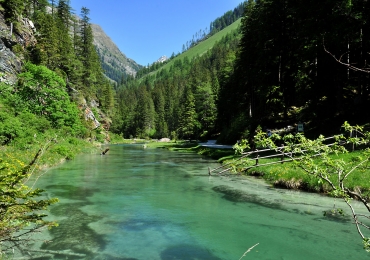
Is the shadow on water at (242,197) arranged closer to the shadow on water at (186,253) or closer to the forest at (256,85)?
the shadow on water at (186,253)

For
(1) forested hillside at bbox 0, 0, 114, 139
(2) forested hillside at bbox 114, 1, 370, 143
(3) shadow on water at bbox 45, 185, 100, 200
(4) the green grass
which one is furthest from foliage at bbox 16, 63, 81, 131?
(4) the green grass

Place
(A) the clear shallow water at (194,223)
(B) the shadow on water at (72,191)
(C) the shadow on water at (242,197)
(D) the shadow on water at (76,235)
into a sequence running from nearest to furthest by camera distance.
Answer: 1. (A) the clear shallow water at (194,223)
2. (D) the shadow on water at (76,235)
3. (C) the shadow on water at (242,197)
4. (B) the shadow on water at (72,191)

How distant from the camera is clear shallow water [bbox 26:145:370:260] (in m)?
9.04

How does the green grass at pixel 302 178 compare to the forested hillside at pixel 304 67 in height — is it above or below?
below

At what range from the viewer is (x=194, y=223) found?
38.9ft

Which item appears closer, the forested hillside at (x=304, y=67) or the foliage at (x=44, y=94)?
the forested hillside at (x=304, y=67)

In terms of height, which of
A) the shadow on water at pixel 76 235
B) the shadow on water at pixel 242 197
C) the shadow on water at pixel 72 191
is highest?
the shadow on water at pixel 72 191

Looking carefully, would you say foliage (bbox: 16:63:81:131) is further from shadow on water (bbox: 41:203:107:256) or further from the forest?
shadow on water (bbox: 41:203:107:256)

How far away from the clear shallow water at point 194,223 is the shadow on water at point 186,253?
0.10 feet

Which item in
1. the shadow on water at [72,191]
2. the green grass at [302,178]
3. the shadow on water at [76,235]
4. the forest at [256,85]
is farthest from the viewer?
the forest at [256,85]

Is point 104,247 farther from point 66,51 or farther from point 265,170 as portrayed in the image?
point 66,51

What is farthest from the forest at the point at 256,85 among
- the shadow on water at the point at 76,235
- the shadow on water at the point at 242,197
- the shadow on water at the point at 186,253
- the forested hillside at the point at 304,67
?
the shadow on water at the point at 242,197

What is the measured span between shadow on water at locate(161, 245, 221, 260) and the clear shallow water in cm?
3

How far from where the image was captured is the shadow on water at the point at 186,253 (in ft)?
28.3
